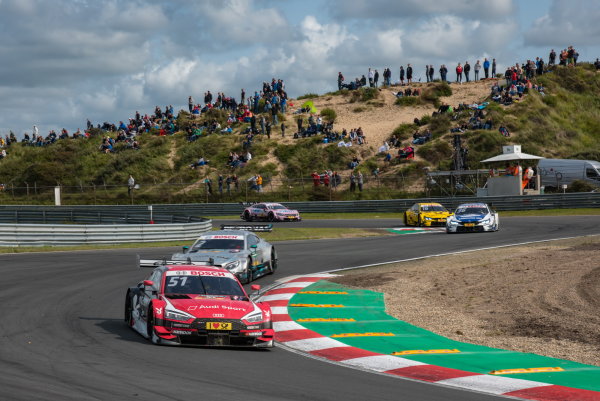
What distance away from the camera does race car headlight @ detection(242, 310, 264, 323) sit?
1117 centimetres

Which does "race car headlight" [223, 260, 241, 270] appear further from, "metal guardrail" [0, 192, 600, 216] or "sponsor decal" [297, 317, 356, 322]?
"metal guardrail" [0, 192, 600, 216]

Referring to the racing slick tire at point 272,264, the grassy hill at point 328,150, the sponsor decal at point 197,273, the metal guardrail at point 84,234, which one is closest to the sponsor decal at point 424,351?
the sponsor decal at point 197,273

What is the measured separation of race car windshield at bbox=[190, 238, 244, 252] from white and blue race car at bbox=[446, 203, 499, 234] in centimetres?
1577

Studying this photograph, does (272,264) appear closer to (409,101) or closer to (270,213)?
(270,213)

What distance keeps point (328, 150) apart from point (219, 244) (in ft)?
140

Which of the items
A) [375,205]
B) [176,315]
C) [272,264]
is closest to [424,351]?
[176,315]

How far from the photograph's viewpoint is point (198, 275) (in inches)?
→ 493

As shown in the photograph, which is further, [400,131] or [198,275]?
[400,131]

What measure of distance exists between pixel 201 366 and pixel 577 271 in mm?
11235

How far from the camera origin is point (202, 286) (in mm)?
12297

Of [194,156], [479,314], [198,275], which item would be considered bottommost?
[479,314]

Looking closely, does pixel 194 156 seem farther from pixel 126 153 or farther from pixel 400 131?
pixel 400 131

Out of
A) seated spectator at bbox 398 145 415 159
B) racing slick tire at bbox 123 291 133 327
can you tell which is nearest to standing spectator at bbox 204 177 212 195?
seated spectator at bbox 398 145 415 159

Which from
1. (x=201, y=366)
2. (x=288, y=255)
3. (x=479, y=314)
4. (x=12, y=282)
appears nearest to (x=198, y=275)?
(x=201, y=366)
